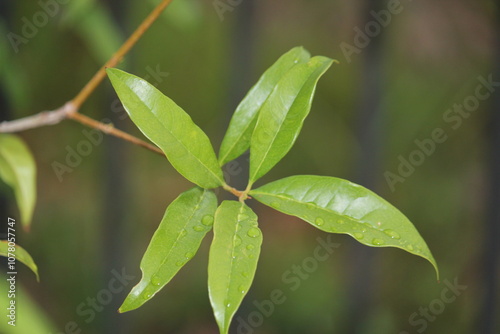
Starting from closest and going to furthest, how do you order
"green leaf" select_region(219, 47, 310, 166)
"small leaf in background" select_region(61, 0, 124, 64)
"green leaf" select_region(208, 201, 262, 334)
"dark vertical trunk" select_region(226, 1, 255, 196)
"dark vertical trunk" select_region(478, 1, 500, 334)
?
"green leaf" select_region(208, 201, 262, 334)
"green leaf" select_region(219, 47, 310, 166)
"small leaf in background" select_region(61, 0, 124, 64)
"dark vertical trunk" select_region(226, 1, 255, 196)
"dark vertical trunk" select_region(478, 1, 500, 334)

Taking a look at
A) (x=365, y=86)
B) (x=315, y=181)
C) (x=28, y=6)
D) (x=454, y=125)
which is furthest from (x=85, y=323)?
(x=315, y=181)

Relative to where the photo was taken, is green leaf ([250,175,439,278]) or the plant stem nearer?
green leaf ([250,175,439,278])

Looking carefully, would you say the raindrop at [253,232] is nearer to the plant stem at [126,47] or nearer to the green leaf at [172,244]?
the green leaf at [172,244]

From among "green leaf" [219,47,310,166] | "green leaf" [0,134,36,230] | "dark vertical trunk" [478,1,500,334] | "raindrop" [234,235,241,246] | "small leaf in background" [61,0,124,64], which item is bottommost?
"dark vertical trunk" [478,1,500,334]

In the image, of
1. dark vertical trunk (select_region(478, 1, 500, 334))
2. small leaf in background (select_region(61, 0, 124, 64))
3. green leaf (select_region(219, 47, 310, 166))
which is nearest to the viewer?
green leaf (select_region(219, 47, 310, 166))

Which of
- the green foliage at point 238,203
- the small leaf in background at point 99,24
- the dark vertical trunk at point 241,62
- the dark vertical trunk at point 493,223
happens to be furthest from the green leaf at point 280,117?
the dark vertical trunk at point 493,223

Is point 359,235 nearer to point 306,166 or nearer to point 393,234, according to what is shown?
point 393,234

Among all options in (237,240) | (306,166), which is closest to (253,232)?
(237,240)

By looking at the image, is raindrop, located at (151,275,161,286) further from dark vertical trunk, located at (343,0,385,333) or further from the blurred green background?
dark vertical trunk, located at (343,0,385,333)

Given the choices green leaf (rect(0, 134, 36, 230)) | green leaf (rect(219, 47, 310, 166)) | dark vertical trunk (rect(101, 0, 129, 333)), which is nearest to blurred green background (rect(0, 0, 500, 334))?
dark vertical trunk (rect(101, 0, 129, 333))
